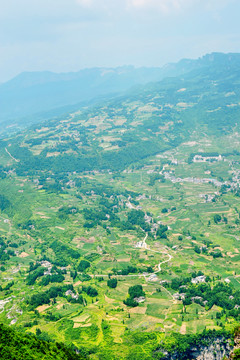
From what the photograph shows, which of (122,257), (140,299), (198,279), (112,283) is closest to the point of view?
(140,299)

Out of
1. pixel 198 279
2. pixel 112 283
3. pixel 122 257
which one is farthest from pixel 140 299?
pixel 122 257

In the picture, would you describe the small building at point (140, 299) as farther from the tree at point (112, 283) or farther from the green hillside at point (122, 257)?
the tree at point (112, 283)

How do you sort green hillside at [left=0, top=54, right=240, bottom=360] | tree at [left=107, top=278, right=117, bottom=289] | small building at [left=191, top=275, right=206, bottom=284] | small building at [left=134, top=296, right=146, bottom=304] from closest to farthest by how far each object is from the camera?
green hillside at [left=0, top=54, right=240, bottom=360] → small building at [left=134, top=296, right=146, bottom=304] → tree at [left=107, top=278, right=117, bottom=289] → small building at [left=191, top=275, right=206, bottom=284]

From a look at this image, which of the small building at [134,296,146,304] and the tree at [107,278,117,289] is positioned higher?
the tree at [107,278,117,289]

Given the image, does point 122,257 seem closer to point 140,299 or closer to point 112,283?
point 112,283

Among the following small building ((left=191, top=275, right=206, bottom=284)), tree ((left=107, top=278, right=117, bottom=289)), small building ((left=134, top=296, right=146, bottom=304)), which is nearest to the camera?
small building ((left=134, top=296, right=146, bottom=304))

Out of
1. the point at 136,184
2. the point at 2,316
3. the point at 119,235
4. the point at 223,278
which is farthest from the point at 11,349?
the point at 136,184

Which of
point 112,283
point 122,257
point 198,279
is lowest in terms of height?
A: point 198,279

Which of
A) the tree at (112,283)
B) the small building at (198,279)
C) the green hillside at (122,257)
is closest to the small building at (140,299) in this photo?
the green hillside at (122,257)

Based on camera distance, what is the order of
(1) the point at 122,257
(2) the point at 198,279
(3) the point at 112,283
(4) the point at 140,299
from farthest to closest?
(1) the point at 122,257
(2) the point at 198,279
(3) the point at 112,283
(4) the point at 140,299

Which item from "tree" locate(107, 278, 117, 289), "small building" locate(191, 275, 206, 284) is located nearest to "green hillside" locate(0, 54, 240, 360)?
"tree" locate(107, 278, 117, 289)

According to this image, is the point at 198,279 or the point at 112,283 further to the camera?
the point at 198,279

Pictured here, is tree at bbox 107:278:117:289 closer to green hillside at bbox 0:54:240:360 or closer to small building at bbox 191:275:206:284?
green hillside at bbox 0:54:240:360
